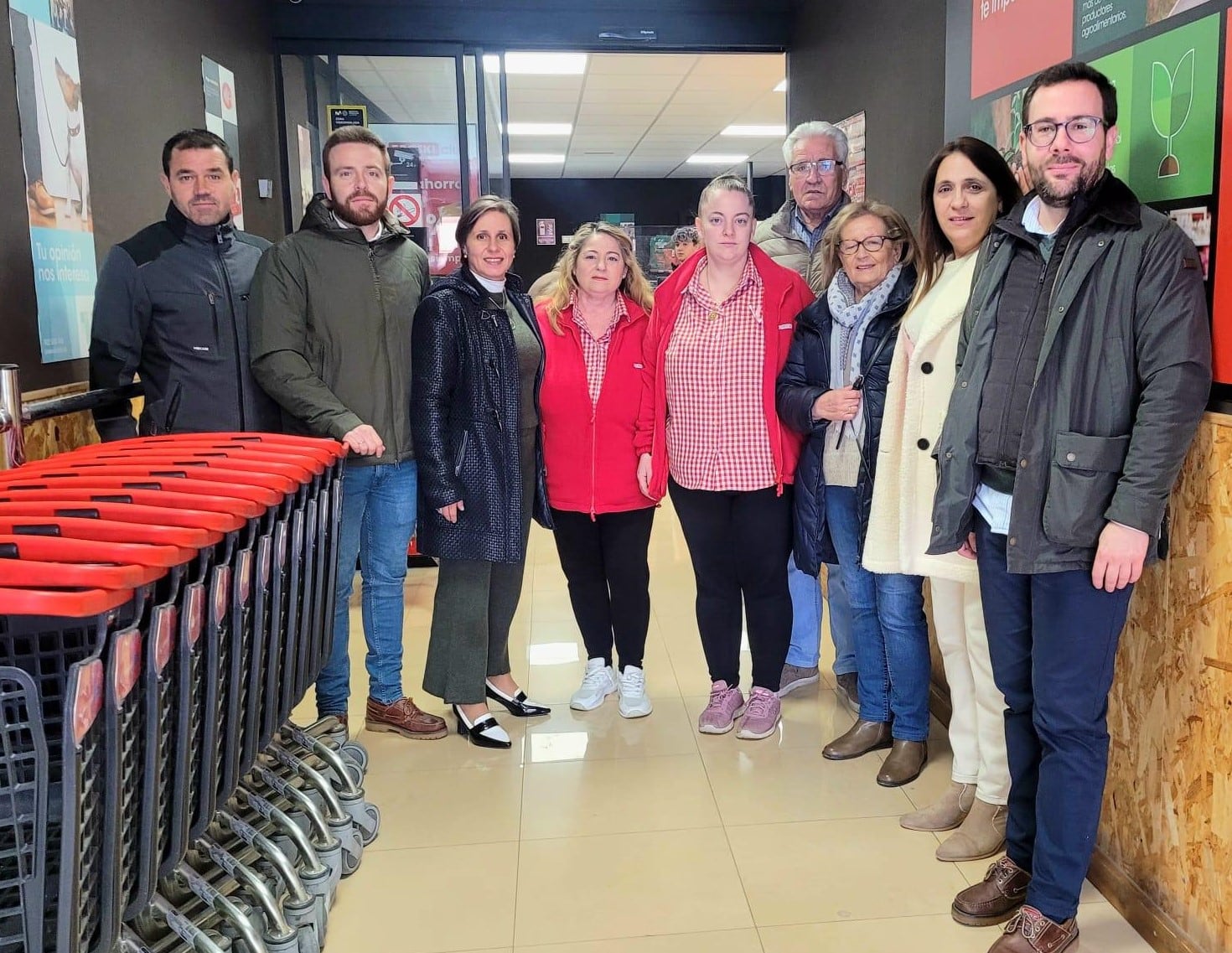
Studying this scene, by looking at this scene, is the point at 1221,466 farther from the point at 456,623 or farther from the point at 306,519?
the point at 456,623

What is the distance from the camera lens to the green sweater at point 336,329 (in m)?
2.64

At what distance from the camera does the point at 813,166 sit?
316 centimetres

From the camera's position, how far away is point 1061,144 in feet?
5.89

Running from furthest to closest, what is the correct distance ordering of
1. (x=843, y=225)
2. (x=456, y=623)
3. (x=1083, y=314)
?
(x=456, y=623) → (x=843, y=225) → (x=1083, y=314)

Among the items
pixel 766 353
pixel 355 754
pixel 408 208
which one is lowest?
pixel 355 754

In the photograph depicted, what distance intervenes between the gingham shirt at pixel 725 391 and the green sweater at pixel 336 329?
79cm

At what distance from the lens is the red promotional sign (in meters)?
2.30

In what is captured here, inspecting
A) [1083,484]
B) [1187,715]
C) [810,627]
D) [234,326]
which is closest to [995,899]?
[1187,715]

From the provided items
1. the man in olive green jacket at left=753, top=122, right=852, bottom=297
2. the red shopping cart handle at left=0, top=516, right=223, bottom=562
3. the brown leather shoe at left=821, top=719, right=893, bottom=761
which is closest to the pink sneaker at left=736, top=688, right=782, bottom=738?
the brown leather shoe at left=821, top=719, right=893, bottom=761

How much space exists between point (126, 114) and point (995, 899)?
129 inches

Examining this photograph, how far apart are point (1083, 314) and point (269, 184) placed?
4107mm

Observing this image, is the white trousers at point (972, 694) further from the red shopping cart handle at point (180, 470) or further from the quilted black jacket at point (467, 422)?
the red shopping cart handle at point (180, 470)

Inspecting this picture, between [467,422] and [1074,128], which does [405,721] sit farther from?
[1074,128]

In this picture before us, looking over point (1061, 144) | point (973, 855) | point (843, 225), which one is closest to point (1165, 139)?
point (1061, 144)
